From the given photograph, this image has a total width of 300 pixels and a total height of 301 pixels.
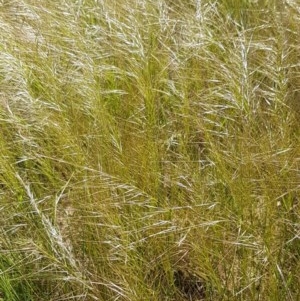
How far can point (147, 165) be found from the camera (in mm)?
1515

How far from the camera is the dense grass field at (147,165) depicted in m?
1.36

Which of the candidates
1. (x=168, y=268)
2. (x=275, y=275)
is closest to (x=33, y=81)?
(x=168, y=268)

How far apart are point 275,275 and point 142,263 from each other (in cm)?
29

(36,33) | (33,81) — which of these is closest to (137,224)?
(33,81)

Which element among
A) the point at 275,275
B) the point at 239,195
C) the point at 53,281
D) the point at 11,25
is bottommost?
the point at 53,281

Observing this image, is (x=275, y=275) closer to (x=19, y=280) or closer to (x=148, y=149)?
(x=148, y=149)

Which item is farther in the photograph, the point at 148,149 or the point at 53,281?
the point at 148,149

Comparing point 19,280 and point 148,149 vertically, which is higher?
point 148,149

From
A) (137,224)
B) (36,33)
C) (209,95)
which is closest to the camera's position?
(137,224)

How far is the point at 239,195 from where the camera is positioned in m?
1.40

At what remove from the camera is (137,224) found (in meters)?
1.44

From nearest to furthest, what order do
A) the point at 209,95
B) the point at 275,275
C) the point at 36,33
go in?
the point at 275,275 → the point at 209,95 → the point at 36,33

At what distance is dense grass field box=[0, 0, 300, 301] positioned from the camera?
4.47 feet

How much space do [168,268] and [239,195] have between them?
226mm
